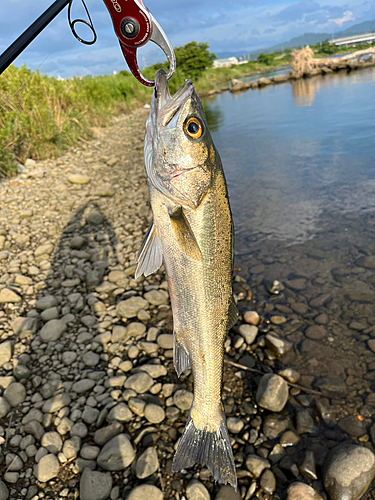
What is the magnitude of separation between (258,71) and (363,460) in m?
91.2

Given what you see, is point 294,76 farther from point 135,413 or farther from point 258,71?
point 135,413

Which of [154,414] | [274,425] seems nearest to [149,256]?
[154,414]

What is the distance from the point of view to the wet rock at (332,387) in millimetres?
4188

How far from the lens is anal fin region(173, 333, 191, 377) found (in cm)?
272

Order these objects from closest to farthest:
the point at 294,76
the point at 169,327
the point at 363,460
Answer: the point at 363,460 → the point at 169,327 → the point at 294,76

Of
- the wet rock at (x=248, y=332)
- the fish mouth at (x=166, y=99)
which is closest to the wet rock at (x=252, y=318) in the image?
the wet rock at (x=248, y=332)

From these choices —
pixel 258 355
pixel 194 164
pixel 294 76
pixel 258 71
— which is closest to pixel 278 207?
pixel 258 355

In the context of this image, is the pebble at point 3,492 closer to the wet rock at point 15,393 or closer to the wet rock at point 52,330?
the wet rock at point 15,393

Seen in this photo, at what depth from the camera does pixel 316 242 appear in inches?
300

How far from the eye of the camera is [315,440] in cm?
371

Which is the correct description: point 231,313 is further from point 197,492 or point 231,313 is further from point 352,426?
point 352,426

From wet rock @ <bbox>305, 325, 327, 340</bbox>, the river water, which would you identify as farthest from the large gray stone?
wet rock @ <bbox>305, 325, 327, 340</bbox>

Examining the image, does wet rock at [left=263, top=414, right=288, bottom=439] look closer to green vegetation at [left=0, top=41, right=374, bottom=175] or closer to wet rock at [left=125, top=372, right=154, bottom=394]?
wet rock at [left=125, top=372, right=154, bottom=394]

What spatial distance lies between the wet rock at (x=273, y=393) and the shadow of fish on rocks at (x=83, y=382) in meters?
1.13
